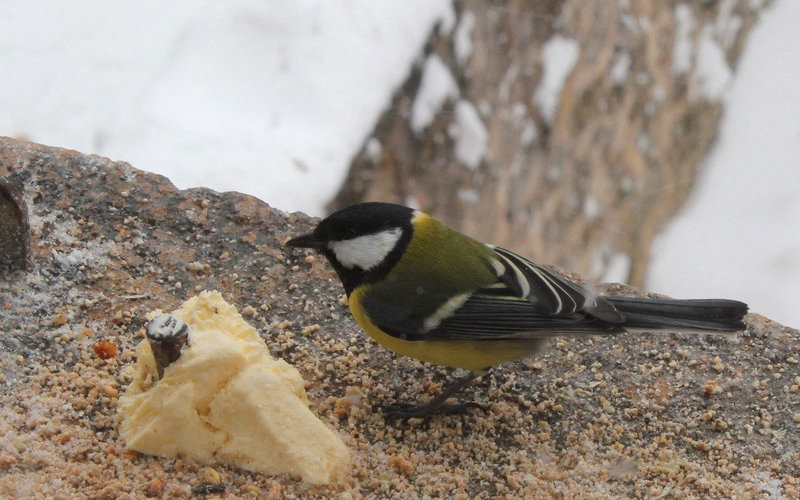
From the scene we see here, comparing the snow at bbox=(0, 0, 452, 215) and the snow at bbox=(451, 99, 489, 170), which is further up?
the snow at bbox=(451, 99, 489, 170)

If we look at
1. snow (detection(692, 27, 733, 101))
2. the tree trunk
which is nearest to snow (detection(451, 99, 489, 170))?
the tree trunk

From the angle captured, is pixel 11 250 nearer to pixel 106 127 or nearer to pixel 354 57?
pixel 106 127

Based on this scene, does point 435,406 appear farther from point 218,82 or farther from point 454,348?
point 218,82

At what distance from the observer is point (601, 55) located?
4.98m

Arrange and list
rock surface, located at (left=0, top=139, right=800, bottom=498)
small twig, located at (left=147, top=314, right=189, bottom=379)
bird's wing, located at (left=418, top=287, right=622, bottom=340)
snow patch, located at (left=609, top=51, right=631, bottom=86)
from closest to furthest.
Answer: small twig, located at (left=147, top=314, right=189, bottom=379), rock surface, located at (left=0, top=139, right=800, bottom=498), bird's wing, located at (left=418, top=287, right=622, bottom=340), snow patch, located at (left=609, top=51, right=631, bottom=86)

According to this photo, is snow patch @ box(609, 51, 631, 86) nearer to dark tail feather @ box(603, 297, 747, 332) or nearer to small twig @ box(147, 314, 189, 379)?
dark tail feather @ box(603, 297, 747, 332)

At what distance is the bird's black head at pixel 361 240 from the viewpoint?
7.98 ft

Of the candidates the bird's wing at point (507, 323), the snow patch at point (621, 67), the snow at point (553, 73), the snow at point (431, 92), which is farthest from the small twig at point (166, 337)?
the snow patch at point (621, 67)

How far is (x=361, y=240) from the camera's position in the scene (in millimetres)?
2457

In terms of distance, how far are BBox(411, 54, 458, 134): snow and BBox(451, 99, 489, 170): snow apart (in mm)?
99

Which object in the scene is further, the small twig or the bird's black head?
the bird's black head

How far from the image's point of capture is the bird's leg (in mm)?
2455

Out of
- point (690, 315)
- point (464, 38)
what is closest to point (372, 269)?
point (690, 315)

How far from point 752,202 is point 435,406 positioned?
4.04m
